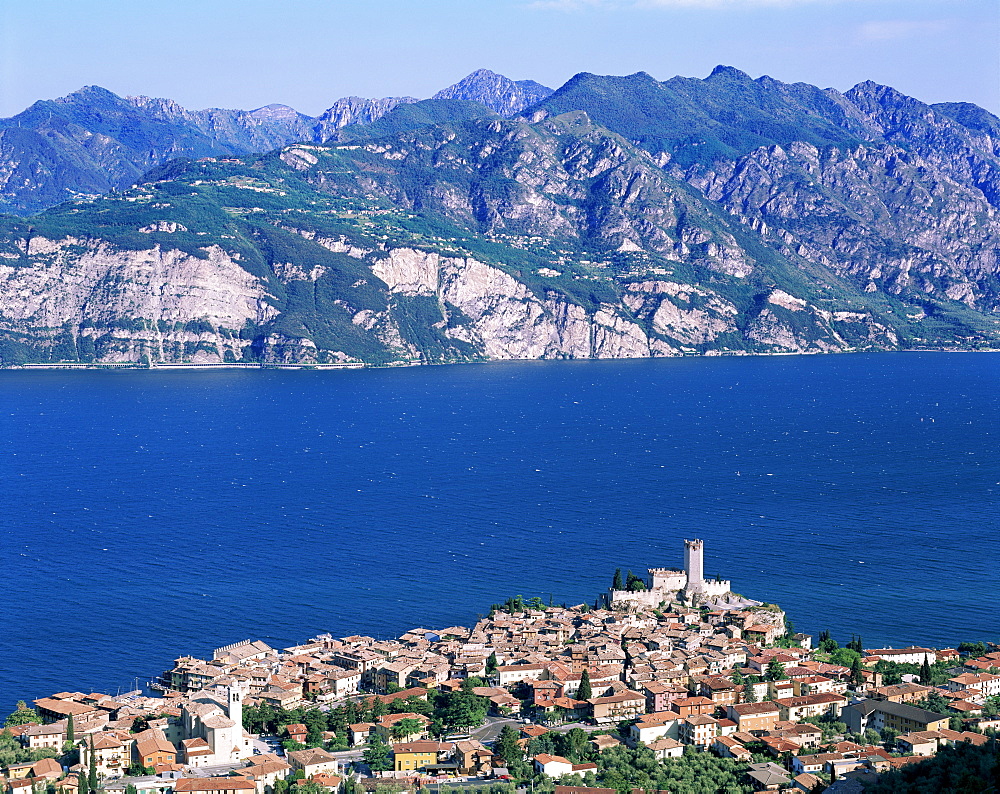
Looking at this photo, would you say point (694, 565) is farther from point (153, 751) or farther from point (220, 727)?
point (153, 751)

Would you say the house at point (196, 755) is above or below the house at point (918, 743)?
below

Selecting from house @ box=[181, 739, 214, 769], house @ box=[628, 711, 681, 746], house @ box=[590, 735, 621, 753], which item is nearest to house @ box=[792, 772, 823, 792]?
house @ box=[628, 711, 681, 746]

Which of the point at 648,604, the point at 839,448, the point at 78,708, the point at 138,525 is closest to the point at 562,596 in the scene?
the point at 648,604

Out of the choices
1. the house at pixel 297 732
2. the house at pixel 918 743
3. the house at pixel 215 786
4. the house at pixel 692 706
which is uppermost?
the house at pixel 692 706

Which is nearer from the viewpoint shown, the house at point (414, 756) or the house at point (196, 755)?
the house at point (414, 756)

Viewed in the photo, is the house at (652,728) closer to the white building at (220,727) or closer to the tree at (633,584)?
the white building at (220,727)

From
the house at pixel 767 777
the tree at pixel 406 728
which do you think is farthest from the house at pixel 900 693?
the tree at pixel 406 728

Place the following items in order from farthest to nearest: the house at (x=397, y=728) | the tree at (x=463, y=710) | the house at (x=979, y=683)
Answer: the house at (x=979, y=683) → the tree at (x=463, y=710) → the house at (x=397, y=728)
